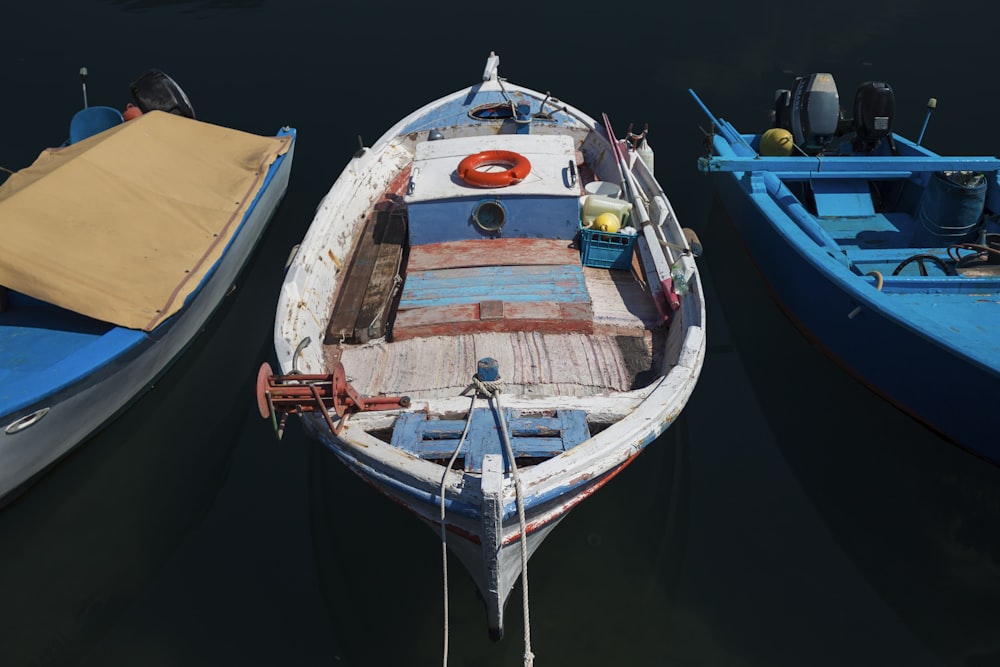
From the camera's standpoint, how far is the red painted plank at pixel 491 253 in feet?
24.8

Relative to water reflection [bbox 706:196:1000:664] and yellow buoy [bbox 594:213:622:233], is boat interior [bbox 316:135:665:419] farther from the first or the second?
water reflection [bbox 706:196:1000:664]

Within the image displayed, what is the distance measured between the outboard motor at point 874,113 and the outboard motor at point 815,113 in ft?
1.08

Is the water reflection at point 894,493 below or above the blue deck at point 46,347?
below

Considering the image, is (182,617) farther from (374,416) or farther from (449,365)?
(449,365)

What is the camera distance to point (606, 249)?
25.4ft

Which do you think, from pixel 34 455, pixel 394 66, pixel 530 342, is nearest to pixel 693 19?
pixel 394 66

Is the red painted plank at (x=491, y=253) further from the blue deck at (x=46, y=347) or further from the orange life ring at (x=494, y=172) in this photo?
the blue deck at (x=46, y=347)

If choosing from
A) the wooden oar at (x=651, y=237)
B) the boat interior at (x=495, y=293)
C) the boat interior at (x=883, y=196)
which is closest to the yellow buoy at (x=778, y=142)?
the boat interior at (x=883, y=196)

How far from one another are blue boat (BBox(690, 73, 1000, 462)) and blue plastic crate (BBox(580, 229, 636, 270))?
7.84 ft

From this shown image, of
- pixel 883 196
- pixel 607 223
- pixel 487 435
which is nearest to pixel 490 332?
pixel 487 435

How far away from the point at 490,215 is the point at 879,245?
576 centimetres

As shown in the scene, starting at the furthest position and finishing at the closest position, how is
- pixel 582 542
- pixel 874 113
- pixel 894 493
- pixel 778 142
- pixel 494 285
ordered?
pixel 778 142, pixel 874 113, pixel 894 493, pixel 494 285, pixel 582 542

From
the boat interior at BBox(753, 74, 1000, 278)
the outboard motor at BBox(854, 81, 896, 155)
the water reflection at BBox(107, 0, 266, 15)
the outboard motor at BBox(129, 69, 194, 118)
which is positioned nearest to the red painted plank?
the boat interior at BBox(753, 74, 1000, 278)

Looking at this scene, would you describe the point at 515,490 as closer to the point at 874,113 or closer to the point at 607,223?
the point at 607,223
